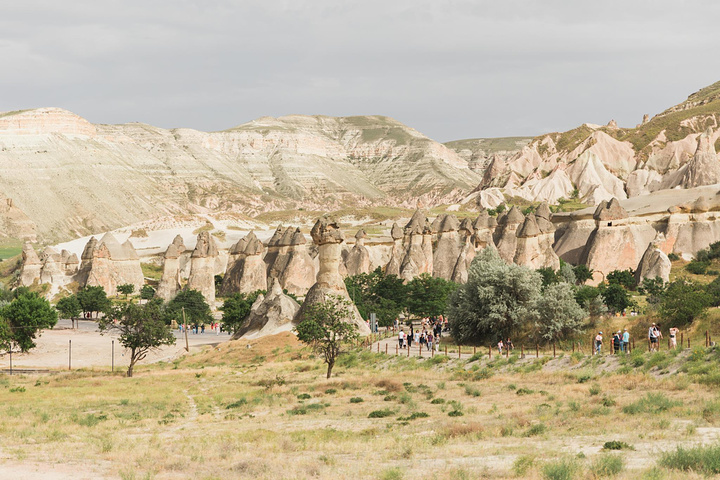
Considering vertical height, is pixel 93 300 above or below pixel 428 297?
below

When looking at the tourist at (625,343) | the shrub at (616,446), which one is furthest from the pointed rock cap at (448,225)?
the shrub at (616,446)

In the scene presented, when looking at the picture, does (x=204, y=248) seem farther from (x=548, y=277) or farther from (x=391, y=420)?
(x=391, y=420)

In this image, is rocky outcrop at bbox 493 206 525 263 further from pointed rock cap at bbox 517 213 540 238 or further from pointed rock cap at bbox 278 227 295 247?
pointed rock cap at bbox 278 227 295 247

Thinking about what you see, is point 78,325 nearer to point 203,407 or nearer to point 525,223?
point 525,223

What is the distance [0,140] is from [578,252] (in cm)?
15558

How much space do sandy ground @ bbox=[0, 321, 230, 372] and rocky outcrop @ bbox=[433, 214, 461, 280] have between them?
80.2 feet

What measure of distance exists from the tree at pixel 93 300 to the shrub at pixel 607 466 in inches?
2333

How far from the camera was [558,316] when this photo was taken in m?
34.6

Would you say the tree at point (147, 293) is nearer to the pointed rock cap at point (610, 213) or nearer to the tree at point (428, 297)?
the tree at point (428, 297)

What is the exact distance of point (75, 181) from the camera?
7101 inches

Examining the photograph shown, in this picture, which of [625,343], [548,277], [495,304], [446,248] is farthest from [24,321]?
[446,248]

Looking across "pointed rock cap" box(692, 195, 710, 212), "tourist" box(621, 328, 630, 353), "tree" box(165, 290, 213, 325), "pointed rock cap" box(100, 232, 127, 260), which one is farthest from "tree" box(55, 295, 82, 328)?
"pointed rock cap" box(692, 195, 710, 212)

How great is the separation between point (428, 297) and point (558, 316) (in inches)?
779

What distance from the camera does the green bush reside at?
40.7 feet
